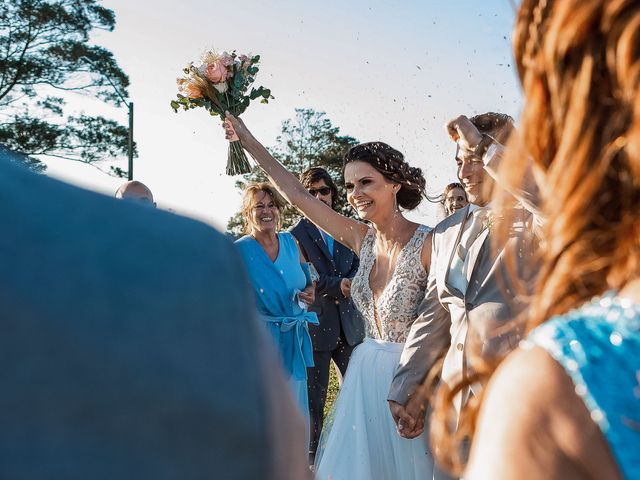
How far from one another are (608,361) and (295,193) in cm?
387

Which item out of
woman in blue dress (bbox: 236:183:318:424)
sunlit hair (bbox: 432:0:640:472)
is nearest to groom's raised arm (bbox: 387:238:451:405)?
woman in blue dress (bbox: 236:183:318:424)

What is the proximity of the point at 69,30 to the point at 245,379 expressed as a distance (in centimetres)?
2962

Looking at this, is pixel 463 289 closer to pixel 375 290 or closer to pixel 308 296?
pixel 375 290

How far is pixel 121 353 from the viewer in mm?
544

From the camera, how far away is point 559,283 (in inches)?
43.2

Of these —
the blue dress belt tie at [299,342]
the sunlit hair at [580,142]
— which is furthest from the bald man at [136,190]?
the sunlit hair at [580,142]

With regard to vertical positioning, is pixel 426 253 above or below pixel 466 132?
below

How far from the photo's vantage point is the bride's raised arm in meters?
4.75

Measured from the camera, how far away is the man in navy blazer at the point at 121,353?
0.53m

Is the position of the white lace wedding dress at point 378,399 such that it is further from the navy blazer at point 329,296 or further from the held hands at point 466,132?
the navy blazer at point 329,296

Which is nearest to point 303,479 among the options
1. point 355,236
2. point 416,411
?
point 416,411

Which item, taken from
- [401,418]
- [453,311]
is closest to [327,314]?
[401,418]

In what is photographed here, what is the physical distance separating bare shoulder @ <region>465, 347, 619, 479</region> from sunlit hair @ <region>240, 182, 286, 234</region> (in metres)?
6.40

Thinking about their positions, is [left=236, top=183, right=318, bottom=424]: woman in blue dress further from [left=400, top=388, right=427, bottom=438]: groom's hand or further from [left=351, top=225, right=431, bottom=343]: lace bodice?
[left=400, top=388, right=427, bottom=438]: groom's hand
